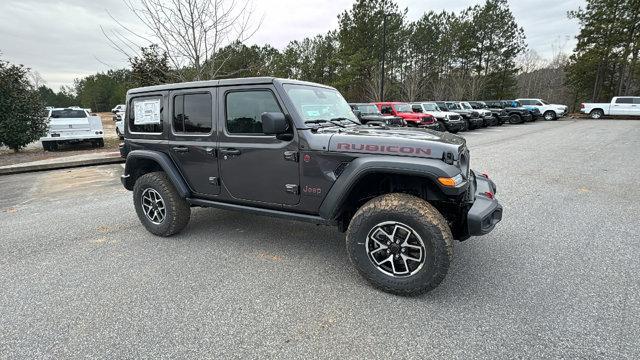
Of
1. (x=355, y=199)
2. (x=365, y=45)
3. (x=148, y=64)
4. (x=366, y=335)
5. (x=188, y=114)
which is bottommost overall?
(x=366, y=335)

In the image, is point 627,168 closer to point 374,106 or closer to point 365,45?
point 374,106

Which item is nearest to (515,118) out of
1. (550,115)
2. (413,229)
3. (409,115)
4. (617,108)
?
(550,115)

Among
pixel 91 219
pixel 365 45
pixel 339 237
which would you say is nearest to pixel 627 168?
pixel 339 237

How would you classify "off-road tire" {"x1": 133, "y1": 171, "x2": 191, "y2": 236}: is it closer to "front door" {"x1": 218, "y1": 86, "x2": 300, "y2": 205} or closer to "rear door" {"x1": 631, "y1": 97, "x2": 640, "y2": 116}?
"front door" {"x1": 218, "y1": 86, "x2": 300, "y2": 205}

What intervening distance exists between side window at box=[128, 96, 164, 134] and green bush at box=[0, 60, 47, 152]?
10.7m

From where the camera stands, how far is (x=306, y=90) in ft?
11.7

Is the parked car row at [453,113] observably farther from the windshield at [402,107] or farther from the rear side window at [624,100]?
the rear side window at [624,100]

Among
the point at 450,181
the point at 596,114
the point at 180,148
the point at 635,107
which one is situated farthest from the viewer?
the point at 596,114

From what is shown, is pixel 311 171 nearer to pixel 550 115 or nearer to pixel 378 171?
pixel 378 171

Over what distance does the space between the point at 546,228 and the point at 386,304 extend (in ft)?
9.06

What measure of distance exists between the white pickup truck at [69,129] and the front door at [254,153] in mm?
12173

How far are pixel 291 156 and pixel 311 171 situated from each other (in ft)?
0.80

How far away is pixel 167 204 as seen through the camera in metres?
3.98

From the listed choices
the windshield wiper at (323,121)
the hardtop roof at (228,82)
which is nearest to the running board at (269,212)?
the windshield wiper at (323,121)
